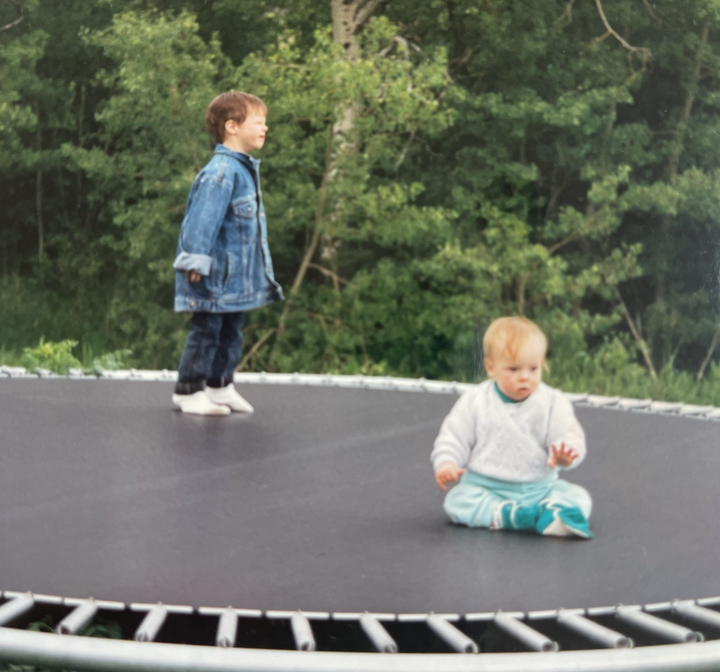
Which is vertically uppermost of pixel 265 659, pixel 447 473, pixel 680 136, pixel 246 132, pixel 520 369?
pixel 680 136

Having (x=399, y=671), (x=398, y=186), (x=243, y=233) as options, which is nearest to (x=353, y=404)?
(x=243, y=233)

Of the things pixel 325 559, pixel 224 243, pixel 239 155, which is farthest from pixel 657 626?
pixel 239 155

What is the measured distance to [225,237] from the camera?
9.42ft

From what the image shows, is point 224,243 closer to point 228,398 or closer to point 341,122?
point 228,398

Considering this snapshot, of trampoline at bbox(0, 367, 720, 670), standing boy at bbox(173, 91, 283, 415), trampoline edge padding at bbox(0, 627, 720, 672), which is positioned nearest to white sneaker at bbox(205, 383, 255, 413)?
standing boy at bbox(173, 91, 283, 415)

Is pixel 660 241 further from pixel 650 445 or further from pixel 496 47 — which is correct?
pixel 650 445

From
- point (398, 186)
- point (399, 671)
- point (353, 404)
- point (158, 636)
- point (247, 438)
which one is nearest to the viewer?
point (399, 671)

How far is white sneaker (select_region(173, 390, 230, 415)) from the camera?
9.97ft

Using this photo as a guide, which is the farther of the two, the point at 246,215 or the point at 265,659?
the point at 246,215

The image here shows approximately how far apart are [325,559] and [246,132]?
159 centimetres

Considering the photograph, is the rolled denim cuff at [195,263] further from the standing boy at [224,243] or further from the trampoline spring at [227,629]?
the trampoline spring at [227,629]

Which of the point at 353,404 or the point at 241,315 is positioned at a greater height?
the point at 241,315

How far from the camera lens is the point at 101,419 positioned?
9.89 ft

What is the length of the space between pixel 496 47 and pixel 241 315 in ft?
7.98
